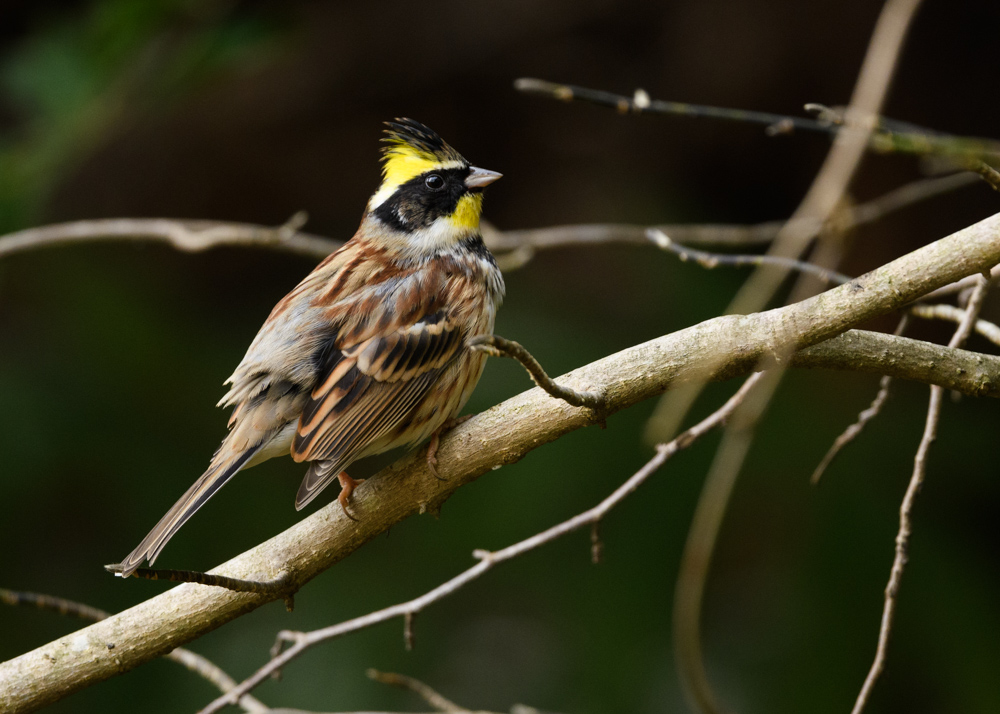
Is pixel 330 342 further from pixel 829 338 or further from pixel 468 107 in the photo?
pixel 468 107

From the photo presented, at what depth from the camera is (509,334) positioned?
17.6ft

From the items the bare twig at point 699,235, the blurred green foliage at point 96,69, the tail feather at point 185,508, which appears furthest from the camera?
the blurred green foliage at point 96,69

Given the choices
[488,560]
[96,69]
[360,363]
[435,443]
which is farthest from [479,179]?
[96,69]

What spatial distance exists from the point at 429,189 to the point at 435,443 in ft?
4.06

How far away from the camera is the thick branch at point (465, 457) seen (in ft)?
7.22

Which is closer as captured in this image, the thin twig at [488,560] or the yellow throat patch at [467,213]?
the thin twig at [488,560]

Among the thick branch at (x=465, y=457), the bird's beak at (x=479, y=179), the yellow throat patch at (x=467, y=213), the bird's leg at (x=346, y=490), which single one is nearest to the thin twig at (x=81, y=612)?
the thick branch at (x=465, y=457)

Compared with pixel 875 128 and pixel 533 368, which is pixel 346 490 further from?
pixel 875 128

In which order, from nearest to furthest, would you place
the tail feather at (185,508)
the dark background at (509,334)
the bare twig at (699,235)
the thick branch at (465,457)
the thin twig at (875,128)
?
the thin twig at (875,128) → the thick branch at (465,457) → the tail feather at (185,508) → the bare twig at (699,235) → the dark background at (509,334)

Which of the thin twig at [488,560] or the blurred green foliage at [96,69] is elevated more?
the blurred green foliage at [96,69]

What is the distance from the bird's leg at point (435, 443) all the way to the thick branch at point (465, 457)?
2cm

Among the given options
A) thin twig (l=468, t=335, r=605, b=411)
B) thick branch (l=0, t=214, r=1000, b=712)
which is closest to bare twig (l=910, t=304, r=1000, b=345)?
thick branch (l=0, t=214, r=1000, b=712)

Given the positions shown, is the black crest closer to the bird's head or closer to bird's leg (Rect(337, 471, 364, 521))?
the bird's head

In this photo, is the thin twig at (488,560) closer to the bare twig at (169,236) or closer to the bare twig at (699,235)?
the bare twig at (699,235)
